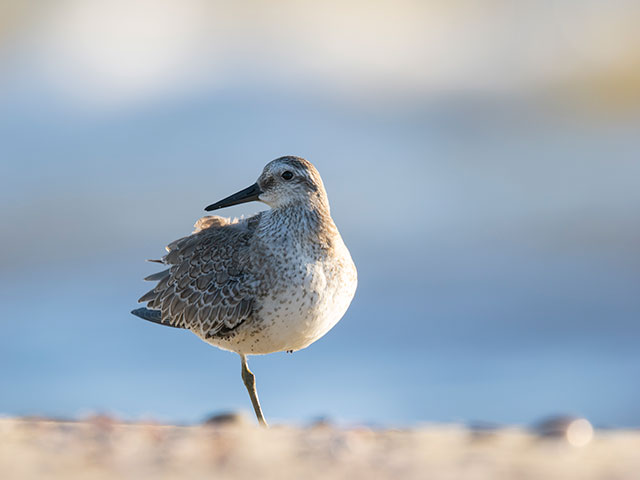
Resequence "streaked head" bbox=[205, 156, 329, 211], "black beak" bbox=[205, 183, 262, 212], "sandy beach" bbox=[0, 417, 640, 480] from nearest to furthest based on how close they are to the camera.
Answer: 1. "sandy beach" bbox=[0, 417, 640, 480]
2. "streaked head" bbox=[205, 156, 329, 211]
3. "black beak" bbox=[205, 183, 262, 212]

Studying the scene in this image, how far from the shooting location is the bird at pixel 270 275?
6.32 m

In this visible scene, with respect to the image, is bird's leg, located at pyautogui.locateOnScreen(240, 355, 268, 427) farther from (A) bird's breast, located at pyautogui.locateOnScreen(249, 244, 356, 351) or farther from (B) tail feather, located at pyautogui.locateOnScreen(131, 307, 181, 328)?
(B) tail feather, located at pyautogui.locateOnScreen(131, 307, 181, 328)

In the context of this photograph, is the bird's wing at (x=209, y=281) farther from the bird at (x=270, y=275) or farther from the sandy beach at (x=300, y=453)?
the sandy beach at (x=300, y=453)

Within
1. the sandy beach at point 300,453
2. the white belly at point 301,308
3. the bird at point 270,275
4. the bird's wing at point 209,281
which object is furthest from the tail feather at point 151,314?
the sandy beach at point 300,453

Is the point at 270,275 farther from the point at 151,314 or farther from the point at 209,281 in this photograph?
the point at 151,314

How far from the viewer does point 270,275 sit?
6.45m

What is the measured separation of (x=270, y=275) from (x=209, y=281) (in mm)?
802

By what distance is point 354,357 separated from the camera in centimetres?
1380

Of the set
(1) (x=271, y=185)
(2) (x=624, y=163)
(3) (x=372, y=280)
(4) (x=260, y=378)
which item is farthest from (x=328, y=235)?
(2) (x=624, y=163)

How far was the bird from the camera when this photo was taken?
6.32 metres

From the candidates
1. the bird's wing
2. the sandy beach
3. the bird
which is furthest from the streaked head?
the sandy beach

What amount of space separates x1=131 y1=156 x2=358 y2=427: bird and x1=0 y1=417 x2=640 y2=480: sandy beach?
1.88m

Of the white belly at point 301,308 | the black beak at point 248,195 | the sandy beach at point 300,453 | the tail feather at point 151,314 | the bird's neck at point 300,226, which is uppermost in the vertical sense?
the black beak at point 248,195

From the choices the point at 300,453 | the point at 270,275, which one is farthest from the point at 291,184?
the point at 300,453
